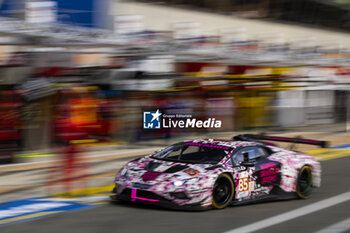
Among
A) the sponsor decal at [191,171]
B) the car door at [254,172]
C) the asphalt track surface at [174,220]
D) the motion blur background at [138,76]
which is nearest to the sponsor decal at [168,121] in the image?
the motion blur background at [138,76]

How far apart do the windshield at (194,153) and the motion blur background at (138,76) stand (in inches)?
190

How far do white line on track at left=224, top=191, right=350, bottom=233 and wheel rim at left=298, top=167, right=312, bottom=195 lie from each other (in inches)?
16.3

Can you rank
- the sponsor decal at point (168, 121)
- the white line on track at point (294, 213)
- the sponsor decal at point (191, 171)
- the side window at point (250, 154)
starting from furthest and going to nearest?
the sponsor decal at point (168, 121) → the side window at point (250, 154) → the sponsor decal at point (191, 171) → the white line on track at point (294, 213)

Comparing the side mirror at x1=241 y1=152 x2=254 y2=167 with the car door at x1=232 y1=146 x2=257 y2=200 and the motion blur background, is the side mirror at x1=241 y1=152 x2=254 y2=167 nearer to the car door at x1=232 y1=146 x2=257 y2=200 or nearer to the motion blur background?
the car door at x1=232 y1=146 x2=257 y2=200

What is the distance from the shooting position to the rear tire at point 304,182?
986 cm

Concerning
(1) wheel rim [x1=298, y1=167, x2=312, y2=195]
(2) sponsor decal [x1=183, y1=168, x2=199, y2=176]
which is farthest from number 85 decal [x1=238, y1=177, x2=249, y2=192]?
(1) wheel rim [x1=298, y1=167, x2=312, y2=195]

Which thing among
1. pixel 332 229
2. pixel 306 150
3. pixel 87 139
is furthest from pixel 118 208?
pixel 306 150

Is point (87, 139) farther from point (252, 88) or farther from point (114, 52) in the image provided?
point (252, 88)

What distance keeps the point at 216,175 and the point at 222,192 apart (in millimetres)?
346

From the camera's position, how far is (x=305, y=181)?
33.1 ft

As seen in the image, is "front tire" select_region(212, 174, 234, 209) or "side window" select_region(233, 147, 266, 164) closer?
"front tire" select_region(212, 174, 234, 209)

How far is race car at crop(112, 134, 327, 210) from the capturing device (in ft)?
26.6

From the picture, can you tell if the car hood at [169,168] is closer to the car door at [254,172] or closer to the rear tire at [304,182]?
the car door at [254,172]

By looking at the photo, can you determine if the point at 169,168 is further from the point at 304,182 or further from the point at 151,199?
the point at 304,182
